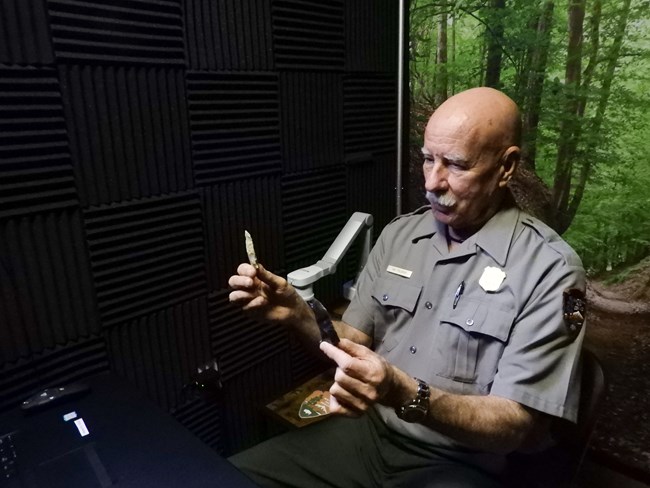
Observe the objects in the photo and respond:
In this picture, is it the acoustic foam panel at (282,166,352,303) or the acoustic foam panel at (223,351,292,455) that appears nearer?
the acoustic foam panel at (223,351,292,455)

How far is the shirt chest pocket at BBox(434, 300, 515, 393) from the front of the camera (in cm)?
137

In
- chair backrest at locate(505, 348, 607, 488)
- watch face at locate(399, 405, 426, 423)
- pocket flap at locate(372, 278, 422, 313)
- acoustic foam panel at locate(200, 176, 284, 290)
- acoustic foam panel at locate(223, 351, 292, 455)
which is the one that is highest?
acoustic foam panel at locate(200, 176, 284, 290)

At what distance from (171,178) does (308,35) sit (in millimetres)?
991

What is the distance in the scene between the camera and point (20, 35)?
4.07ft

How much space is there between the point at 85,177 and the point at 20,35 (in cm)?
42

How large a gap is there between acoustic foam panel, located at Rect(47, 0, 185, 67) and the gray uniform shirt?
112 centimetres

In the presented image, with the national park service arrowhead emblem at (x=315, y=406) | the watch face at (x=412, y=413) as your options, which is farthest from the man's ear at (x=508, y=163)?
the national park service arrowhead emblem at (x=315, y=406)

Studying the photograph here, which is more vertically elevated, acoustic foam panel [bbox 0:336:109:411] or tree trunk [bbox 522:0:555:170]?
tree trunk [bbox 522:0:555:170]

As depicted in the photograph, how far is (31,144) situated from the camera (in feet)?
4.28

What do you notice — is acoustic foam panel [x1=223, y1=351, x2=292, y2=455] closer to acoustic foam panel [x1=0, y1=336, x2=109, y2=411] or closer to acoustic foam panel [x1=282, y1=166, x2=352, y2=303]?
acoustic foam panel [x1=282, y1=166, x2=352, y2=303]

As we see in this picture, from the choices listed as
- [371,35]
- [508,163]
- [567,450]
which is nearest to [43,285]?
[508,163]

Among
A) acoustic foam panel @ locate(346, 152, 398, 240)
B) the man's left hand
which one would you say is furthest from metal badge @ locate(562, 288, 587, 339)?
acoustic foam panel @ locate(346, 152, 398, 240)

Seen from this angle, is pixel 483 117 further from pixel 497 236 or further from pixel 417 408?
pixel 417 408

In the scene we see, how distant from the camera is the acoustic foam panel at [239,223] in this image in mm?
1840
